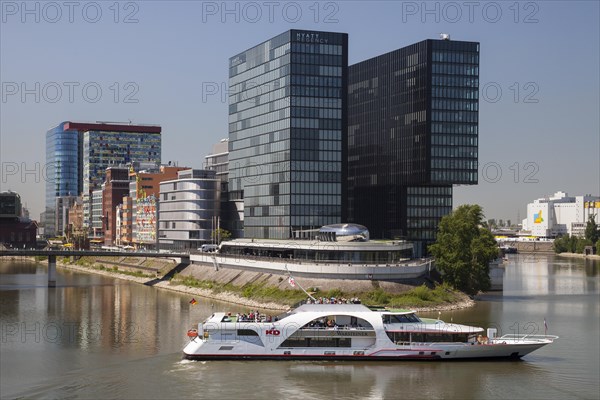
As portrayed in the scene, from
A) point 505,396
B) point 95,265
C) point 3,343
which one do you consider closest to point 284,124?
point 95,265

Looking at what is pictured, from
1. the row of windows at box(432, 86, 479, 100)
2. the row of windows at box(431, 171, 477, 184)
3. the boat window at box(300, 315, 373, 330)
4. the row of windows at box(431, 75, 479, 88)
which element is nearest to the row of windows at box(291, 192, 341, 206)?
the row of windows at box(431, 171, 477, 184)

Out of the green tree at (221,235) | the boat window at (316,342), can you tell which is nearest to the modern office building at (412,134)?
the green tree at (221,235)

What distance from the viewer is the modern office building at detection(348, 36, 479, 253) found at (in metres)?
152

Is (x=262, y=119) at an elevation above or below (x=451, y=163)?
above

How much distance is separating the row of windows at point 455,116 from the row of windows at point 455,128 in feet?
3.35

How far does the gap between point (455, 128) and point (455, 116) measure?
2.44 metres

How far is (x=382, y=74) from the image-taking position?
17350cm

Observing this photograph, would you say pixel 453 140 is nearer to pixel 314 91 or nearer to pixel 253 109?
pixel 314 91

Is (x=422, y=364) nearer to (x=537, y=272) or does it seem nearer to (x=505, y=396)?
(x=505, y=396)

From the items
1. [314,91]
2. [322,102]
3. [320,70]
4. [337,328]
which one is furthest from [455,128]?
[337,328]

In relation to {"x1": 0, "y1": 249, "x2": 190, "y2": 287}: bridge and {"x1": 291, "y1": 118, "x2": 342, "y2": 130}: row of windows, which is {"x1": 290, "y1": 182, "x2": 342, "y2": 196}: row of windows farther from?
{"x1": 0, "y1": 249, "x2": 190, "y2": 287}: bridge

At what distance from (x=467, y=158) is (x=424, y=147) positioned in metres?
9.01

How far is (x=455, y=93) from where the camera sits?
152 metres

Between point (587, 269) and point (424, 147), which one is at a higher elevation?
point (424, 147)
